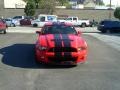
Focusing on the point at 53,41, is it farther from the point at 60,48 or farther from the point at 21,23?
the point at 21,23

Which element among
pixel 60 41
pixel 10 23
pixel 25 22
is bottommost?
pixel 25 22

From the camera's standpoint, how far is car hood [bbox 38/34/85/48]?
492 inches

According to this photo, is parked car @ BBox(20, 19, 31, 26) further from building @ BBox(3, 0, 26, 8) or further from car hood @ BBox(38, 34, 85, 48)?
car hood @ BBox(38, 34, 85, 48)

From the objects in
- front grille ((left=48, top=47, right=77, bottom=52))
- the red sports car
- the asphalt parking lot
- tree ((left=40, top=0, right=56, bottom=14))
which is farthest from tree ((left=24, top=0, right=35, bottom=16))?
front grille ((left=48, top=47, right=77, bottom=52))

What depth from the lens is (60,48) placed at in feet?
40.4

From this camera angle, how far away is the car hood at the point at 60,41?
12.5 meters

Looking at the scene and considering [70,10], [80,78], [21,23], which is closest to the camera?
[80,78]

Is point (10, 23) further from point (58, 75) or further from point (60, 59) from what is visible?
point (58, 75)

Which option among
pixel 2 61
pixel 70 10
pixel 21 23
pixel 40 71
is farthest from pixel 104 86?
pixel 70 10

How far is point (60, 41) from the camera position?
12.8 m

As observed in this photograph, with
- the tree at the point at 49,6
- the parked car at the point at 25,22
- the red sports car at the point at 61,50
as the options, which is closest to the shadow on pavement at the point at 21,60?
the red sports car at the point at 61,50

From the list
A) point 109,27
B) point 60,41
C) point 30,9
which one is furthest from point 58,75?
point 30,9

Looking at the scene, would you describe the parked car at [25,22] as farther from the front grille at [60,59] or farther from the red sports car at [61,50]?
the front grille at [60,59]

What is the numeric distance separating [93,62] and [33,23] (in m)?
40.4
